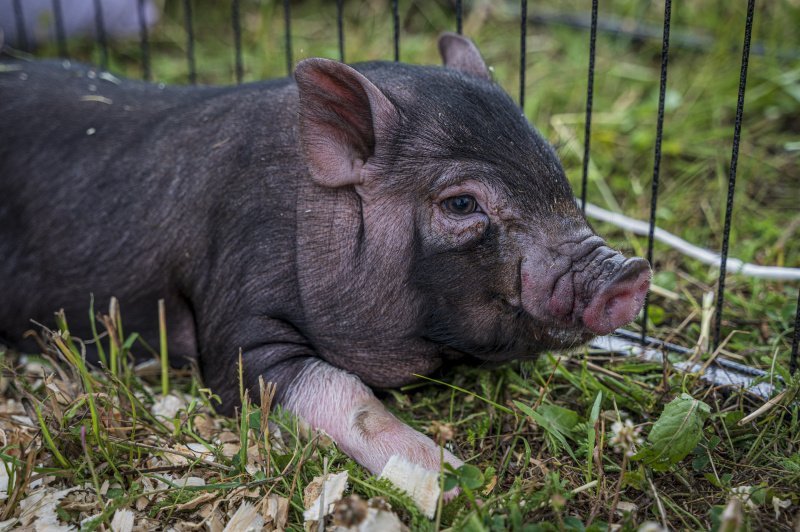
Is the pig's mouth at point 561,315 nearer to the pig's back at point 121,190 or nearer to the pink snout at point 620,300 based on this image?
the pink snout at point 620,300

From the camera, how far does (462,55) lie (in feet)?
12.4

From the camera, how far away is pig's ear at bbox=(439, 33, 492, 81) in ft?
12.2

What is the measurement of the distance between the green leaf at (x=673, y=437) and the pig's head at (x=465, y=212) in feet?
1.18

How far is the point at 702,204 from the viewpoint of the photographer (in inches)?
198

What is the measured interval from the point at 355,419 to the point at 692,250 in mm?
2130

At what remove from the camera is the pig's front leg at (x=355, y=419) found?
3.02 m

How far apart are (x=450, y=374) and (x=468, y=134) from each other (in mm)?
1070

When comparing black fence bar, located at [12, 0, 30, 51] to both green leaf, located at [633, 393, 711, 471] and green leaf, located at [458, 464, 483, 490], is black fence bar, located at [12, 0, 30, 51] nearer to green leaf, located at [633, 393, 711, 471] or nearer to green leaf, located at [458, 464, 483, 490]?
green leaf, located at [458, 464, 483, 490]

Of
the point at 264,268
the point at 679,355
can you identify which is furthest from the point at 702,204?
the point at 264,268

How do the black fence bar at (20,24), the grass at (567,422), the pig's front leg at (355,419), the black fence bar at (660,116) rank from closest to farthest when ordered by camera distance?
the grass at (567,422), the pig's front leg at (355,419), the black fence bar at (660,116), the black fence bar at (20,24)

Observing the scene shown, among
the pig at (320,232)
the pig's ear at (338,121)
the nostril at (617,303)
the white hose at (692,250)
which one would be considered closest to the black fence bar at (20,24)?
the pig at (320,232)

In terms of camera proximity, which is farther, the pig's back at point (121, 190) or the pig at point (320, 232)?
the pig's back at point (121, 190)

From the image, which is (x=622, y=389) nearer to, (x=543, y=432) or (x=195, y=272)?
(x=543, y=432)

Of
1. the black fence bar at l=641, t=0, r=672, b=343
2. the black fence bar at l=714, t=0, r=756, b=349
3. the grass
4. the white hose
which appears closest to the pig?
the grass
